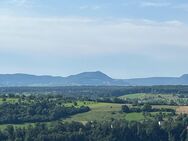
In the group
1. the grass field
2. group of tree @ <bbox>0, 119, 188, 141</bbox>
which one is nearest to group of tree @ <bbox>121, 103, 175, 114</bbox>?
the grass field

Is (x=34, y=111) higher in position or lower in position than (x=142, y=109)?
lower

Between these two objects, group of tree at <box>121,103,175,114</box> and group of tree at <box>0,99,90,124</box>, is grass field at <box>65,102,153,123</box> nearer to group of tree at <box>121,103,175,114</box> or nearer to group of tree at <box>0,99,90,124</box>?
group of tree at <box>121,103,175,114</box>

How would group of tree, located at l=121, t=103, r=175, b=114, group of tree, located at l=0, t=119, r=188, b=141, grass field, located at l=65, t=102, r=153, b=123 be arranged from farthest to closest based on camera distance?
group of tree, located at l=121, t=103, r=175, b=114
grass field, located at l=65, t=102, r=153, b=123
group of tree, located at l=0, t=119, r=188, b=141

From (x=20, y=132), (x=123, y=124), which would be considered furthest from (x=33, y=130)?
(x=123, y=124)

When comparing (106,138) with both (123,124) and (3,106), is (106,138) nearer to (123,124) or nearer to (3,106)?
(123,124)

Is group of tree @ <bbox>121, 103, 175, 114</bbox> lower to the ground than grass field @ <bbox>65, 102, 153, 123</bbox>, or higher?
higher

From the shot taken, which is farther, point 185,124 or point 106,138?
point 185,124

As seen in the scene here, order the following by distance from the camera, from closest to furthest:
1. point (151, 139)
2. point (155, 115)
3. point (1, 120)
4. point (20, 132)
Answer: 1. point (20, 132)
2. point (151, 139)
3. point (1, 120)
4. point (155, 115)

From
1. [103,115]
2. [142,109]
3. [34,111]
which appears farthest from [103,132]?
[142,109]

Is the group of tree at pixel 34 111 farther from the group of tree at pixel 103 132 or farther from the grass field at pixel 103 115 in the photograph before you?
the group of tree at pixel 103 132

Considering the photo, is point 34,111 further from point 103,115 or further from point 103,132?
point 103,132

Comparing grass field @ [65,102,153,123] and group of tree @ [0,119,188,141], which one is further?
grass field @ [65,102,153,123]
